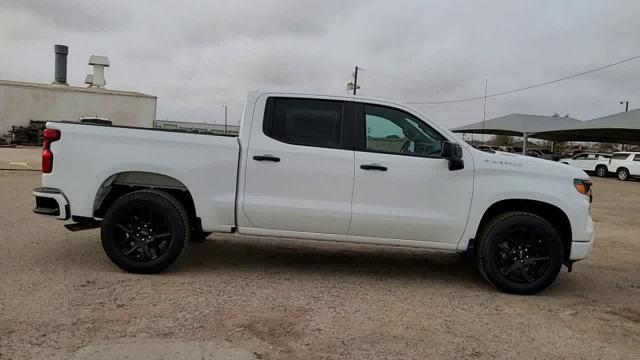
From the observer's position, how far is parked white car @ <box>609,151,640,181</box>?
32562mm

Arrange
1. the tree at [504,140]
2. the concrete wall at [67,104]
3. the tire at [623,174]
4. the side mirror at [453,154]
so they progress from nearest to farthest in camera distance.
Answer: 1. the side mirror at [453,154]
2. the tire at [623,174]
3. the concrete wall at [67,104]
4. the tree at [504,140]

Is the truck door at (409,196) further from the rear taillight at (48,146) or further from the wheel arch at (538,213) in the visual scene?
the rear taillight at (48,146)

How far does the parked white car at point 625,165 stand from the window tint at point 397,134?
3181cm

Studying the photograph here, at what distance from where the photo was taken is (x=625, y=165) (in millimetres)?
33031

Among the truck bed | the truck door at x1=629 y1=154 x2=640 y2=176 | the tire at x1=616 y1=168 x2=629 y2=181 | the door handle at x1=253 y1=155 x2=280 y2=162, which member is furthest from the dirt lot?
the tire at x1=616 y1=168 x2=629 y2=181

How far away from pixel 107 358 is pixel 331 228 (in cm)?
256

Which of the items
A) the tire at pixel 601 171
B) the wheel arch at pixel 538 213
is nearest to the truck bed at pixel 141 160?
the wheel arch at pixel 538 213

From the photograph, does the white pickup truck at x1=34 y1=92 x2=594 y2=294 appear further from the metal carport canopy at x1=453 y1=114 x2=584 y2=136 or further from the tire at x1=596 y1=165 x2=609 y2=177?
the metal carport canopy at x1=453 y1=114 x2=584 y2=136

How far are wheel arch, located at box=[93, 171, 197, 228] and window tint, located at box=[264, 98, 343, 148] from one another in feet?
3.67

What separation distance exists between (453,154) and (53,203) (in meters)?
4.03

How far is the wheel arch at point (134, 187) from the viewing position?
5695 mm

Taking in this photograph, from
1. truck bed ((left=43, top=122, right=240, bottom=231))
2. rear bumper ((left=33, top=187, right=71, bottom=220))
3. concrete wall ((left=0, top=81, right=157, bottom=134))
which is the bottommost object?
rear bumper ((left=33, top=187, right=71, bottom=220))

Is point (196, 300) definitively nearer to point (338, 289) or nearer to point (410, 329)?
point (338, 289)

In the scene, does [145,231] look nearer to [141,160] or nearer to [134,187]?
[134,187]
